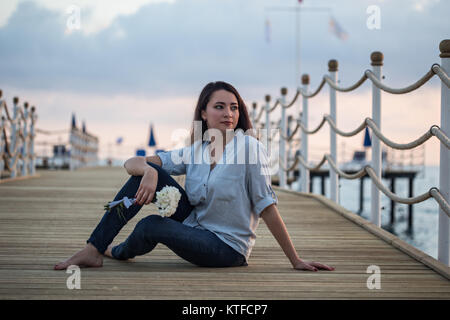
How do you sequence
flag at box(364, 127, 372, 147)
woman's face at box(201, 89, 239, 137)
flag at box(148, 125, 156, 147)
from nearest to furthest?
woman's face at box(201, 89, 239, 137)
flag at box(364, 127, 372, 147)
flag at box(148, 125, 156, 147)

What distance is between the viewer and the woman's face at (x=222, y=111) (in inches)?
95.7

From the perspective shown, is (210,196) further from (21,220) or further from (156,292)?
(21,220)

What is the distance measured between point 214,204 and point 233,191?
0.11m

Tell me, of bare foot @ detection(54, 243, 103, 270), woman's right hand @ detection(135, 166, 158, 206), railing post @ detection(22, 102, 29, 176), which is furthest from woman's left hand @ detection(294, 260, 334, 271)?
railing post @ detection(22, 102, 29, 176)

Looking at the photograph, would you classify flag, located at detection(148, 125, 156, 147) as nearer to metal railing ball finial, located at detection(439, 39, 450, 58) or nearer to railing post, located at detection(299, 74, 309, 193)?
railing post, located at detection(299, 74, 309, 193)

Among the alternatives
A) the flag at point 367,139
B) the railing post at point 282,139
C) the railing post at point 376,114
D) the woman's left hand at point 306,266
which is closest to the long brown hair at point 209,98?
the woman's left hand at point 306,266

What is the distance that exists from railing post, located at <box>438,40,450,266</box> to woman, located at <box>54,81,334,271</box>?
0.66 metres

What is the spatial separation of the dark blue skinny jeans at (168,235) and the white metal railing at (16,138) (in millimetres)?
5485

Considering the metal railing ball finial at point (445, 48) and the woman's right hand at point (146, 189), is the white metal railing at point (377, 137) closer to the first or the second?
the metal railing ball finial at point (445, 48)

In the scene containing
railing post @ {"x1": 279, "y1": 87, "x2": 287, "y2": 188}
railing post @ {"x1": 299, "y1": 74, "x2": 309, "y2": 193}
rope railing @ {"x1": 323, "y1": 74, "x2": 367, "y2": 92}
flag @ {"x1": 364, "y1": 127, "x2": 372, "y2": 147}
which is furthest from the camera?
flag @ {"x1": 364, "y1": 127, "x2": 372, "y2": 147}

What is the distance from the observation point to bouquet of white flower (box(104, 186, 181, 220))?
230 cm

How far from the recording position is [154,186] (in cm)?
234

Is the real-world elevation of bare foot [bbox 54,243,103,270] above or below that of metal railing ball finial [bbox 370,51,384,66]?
below

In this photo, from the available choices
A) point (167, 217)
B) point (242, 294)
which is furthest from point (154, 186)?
point (242, 294)
